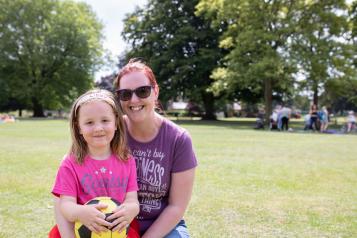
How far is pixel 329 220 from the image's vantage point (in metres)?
6.02

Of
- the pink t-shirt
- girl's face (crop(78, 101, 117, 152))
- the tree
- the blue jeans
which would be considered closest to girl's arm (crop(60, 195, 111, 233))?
the pink t-shirt

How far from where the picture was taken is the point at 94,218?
2.77 meters

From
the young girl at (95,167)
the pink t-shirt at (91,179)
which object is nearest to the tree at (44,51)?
the young girl at (95,167)

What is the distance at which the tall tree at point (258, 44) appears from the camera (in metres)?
32.9

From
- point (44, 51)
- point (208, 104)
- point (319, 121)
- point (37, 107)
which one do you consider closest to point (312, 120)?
point (319, 121)

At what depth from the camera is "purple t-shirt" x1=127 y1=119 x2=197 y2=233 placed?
3.30 m

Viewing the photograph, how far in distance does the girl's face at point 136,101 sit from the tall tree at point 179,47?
3870 cm

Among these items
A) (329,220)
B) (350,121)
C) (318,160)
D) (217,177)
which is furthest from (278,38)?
(329,220)

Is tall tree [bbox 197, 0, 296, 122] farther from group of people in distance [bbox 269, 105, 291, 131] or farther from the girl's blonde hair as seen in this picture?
the girl's blonde hair

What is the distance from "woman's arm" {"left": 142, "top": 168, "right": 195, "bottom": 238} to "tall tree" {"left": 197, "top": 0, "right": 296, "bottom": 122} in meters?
29.4

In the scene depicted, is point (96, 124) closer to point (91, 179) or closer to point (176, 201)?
point (91, 179)

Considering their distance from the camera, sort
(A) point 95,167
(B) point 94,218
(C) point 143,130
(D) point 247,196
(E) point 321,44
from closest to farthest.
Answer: (B) point 94,218 → (A) point 95,167 → (C) point 143,130 → (D) point 247,196 → (E) point 321,44

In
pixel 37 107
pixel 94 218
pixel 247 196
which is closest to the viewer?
pixel 94 218

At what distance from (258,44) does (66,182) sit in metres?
32.9
